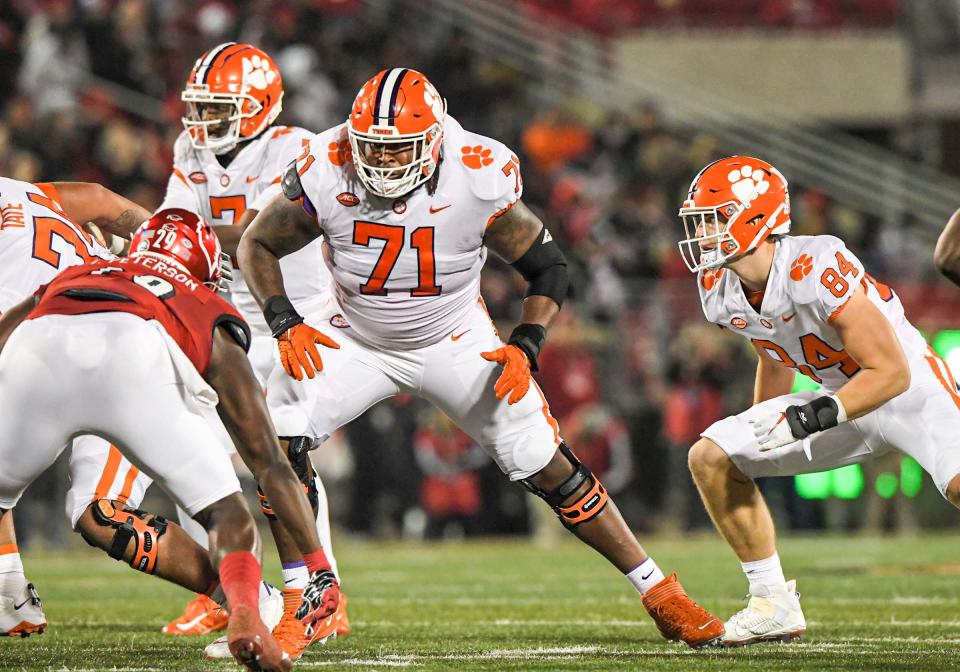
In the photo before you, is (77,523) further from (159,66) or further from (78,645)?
(159,66)

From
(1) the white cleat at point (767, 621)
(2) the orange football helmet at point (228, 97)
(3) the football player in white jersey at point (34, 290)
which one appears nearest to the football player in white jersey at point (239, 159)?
(2) the orange football helmet at point (228, 97)

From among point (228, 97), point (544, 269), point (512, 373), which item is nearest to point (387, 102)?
point (544, 269)

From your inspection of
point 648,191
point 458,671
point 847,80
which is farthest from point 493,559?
point 847,80

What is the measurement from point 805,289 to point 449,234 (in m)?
1.29

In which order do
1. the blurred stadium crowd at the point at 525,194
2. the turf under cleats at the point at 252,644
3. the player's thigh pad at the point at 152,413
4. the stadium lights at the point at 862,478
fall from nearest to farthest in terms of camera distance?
the turf under cleats at the point at 252,644
the player's thigh pad at the point at 152,413
the stadium lights at the point at 862,478
the blurred stadium crowd at the point at 525,194

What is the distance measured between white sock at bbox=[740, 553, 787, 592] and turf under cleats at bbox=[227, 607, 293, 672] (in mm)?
2231

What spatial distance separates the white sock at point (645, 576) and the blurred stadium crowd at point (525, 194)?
6.48m

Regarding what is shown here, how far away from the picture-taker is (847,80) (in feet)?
55.4

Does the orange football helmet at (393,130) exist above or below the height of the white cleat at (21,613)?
above

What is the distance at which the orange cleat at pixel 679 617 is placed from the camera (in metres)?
5.32

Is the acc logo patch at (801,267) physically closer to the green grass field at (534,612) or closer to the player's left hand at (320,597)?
the green grass field at (534,612)

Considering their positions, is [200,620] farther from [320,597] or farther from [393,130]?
[393,130]

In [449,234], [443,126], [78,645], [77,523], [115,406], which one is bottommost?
[78,645]

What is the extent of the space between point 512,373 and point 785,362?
1.08 meters
